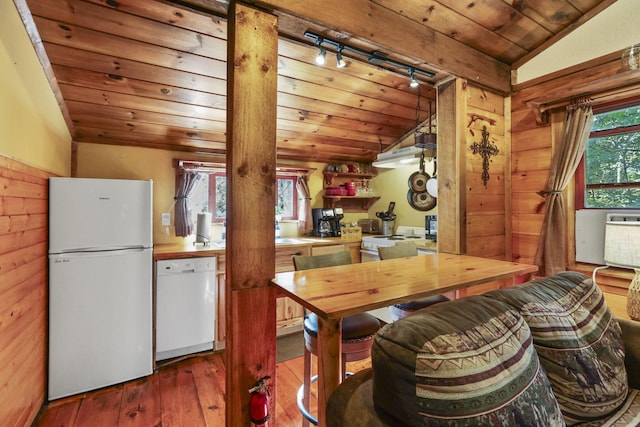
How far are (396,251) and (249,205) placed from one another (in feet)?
4.33

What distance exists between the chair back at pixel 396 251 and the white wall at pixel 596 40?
66.6 inches

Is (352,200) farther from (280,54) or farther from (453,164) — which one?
(280,54)

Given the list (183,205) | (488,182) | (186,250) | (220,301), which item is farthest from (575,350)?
(183,205)

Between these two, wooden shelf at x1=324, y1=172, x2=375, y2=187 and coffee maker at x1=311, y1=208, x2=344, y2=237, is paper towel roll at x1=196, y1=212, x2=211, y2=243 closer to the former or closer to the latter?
coffee maker at x1=311, y1=208, x2=344, y2=237

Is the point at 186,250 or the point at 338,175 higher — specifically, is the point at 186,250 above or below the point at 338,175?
below

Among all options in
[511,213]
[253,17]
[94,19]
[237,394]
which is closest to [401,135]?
[511,213]

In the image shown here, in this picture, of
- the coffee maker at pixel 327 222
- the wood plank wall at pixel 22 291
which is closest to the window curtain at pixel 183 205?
the wood plank wall at pixel 22 291

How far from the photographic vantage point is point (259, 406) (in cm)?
123

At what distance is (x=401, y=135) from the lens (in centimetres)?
362

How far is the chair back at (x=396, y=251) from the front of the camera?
218 cm

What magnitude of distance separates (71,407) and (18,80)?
209 centimetres

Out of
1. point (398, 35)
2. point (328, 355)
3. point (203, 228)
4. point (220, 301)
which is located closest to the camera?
point (328, 355)

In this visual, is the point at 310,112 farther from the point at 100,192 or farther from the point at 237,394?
the point at 237,394

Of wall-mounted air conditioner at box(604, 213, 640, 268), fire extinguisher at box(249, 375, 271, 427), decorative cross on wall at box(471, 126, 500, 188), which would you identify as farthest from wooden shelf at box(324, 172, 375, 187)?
fire extinguisher at box(249, 375, 271, 427)
